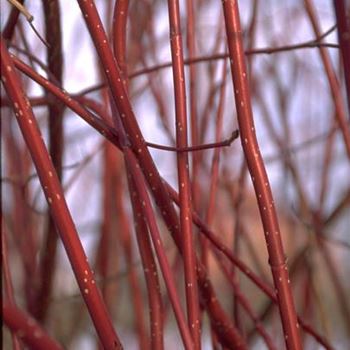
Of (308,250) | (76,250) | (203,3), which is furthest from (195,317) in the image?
(203,3)

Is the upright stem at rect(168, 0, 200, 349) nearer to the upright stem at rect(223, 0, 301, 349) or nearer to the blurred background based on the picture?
the upright stem at rect(223, 0, 301, 349)

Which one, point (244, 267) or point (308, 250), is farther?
point (308, 250)

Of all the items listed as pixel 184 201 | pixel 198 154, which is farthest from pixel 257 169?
pixel 198 154

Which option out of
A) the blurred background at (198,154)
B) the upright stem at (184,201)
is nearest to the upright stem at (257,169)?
the upright stem at (184,201)

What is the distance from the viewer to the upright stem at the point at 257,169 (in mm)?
533

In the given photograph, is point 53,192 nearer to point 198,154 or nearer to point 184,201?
point 184,201

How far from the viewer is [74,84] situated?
196 cm

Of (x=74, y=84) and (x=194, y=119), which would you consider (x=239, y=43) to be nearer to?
(x=194, y=119)

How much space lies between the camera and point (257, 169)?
1.78ft

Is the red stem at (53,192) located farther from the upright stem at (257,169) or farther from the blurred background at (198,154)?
the blurred background at (198,154)

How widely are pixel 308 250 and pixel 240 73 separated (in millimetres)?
838

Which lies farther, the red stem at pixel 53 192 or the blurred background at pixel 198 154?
the blurred background at pixel 198 154

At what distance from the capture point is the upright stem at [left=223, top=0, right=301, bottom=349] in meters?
0.53

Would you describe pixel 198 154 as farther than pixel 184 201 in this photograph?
Yes
